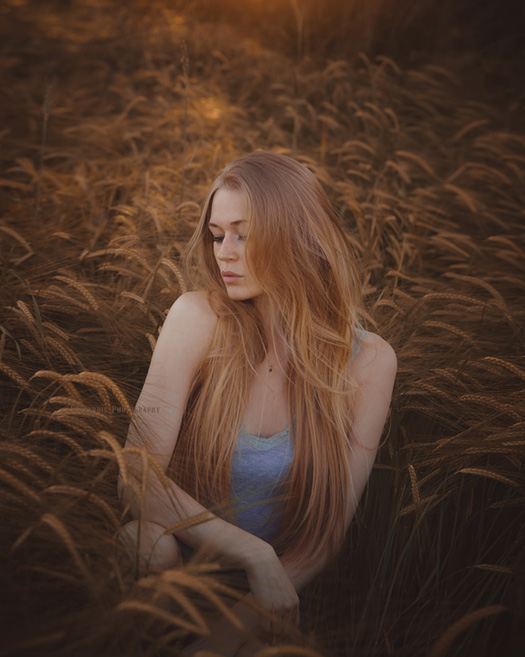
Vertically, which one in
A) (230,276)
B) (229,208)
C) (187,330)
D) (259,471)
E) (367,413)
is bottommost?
(259,471)

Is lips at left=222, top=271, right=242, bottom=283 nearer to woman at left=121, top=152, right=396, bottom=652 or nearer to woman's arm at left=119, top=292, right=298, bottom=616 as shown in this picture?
woman at left=121, top=152, right=396, bottom=652

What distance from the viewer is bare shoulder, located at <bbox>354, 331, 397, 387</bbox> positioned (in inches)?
70.0

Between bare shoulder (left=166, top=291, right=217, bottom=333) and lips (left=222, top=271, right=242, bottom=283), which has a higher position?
lips (left=222, top=271, right=242, bottom=283)

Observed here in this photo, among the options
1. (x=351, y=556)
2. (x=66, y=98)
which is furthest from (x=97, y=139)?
(x=351, y=556)

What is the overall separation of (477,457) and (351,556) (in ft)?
1.77

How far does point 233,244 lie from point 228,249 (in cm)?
2

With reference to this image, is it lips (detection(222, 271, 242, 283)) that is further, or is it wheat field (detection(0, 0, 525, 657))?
→ lips (detection(222, 271, 242, 283))

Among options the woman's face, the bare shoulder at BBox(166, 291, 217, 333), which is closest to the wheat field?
the bare shoulder at BBox(166, 291, 217, 333)

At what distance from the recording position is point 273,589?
1.44 meters

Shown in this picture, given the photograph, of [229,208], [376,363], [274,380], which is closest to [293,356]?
[274,380]

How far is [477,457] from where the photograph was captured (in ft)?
6.28

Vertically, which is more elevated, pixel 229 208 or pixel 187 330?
pixel 229 208

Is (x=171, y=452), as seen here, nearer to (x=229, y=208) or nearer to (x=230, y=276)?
(x=230, y=276)

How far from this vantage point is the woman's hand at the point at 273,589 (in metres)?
1.43
